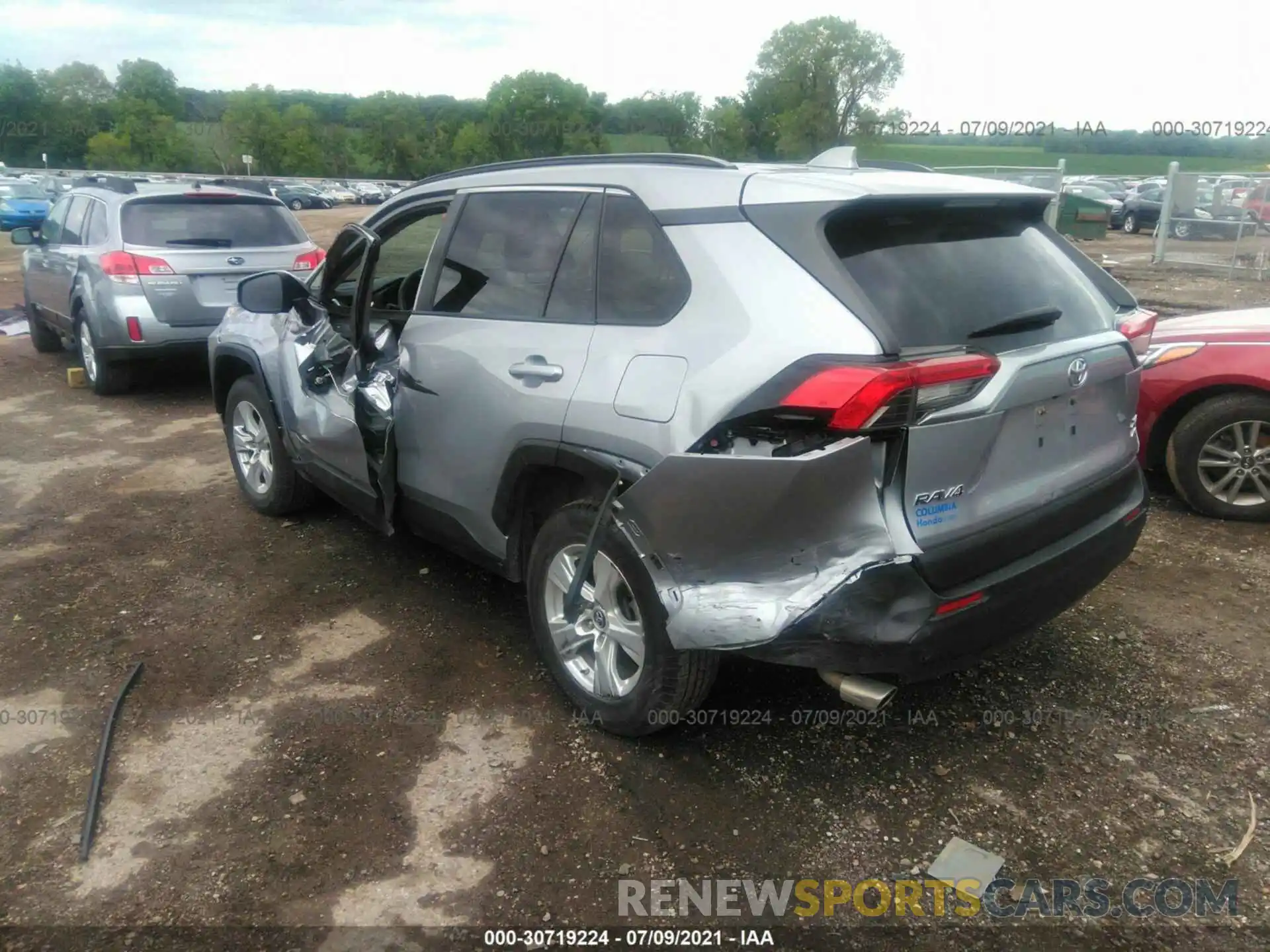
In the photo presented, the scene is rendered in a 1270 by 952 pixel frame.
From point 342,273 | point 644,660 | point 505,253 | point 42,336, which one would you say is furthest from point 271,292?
point 42,336

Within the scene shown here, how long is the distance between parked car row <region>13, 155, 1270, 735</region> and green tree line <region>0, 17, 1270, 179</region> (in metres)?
51.0

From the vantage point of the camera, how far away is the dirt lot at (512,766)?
2.47 metres

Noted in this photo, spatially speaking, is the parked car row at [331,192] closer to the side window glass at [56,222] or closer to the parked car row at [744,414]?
the side window glass at [56,222]

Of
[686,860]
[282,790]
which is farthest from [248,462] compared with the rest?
[686,860]

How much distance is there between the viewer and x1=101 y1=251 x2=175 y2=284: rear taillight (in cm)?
736

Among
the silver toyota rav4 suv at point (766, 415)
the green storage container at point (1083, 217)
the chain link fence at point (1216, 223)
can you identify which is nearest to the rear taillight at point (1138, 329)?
the silver toyota rav4 suv at point (766, 415)

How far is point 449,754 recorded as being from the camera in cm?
306

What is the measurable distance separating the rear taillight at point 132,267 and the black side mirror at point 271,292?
3.64 meters

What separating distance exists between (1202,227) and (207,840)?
18742 mm

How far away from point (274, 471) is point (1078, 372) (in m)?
3.91

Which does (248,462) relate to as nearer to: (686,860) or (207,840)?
(207,840)

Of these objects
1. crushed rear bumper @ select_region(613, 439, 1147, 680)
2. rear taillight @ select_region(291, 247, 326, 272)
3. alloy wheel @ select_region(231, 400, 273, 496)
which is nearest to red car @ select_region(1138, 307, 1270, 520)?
crushed rear bumper @ select_region(613, 439, 1147, 680)

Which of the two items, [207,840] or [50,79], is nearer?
→ [207,840]

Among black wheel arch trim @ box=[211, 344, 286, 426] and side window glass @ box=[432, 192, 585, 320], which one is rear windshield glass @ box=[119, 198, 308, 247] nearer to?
black wheel arch trim @ box=[211, 344, 286, 426]
